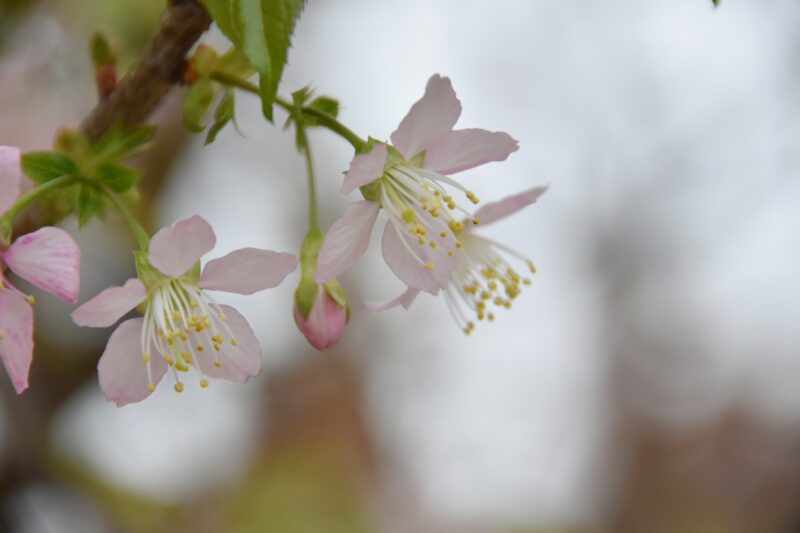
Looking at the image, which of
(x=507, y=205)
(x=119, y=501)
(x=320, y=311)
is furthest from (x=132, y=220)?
(x=119, y=501)

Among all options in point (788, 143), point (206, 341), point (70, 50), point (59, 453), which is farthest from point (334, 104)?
point (788, 143)

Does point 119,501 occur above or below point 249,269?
below

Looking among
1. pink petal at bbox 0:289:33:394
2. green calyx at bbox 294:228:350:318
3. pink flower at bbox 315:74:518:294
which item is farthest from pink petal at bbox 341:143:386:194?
pink petal at bbox 0:289:33:394

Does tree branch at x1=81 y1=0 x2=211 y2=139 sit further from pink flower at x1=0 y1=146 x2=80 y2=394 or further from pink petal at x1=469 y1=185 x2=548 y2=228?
pink petal at x1=469 y1=185 x2=548 y2=228

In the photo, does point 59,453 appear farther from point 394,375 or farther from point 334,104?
point 394,375

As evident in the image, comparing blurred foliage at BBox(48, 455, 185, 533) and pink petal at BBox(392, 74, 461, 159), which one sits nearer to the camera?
pink petal at BBox(392, 74, 461, 159)

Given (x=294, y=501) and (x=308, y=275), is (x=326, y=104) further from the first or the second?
(x=294, y=501)
